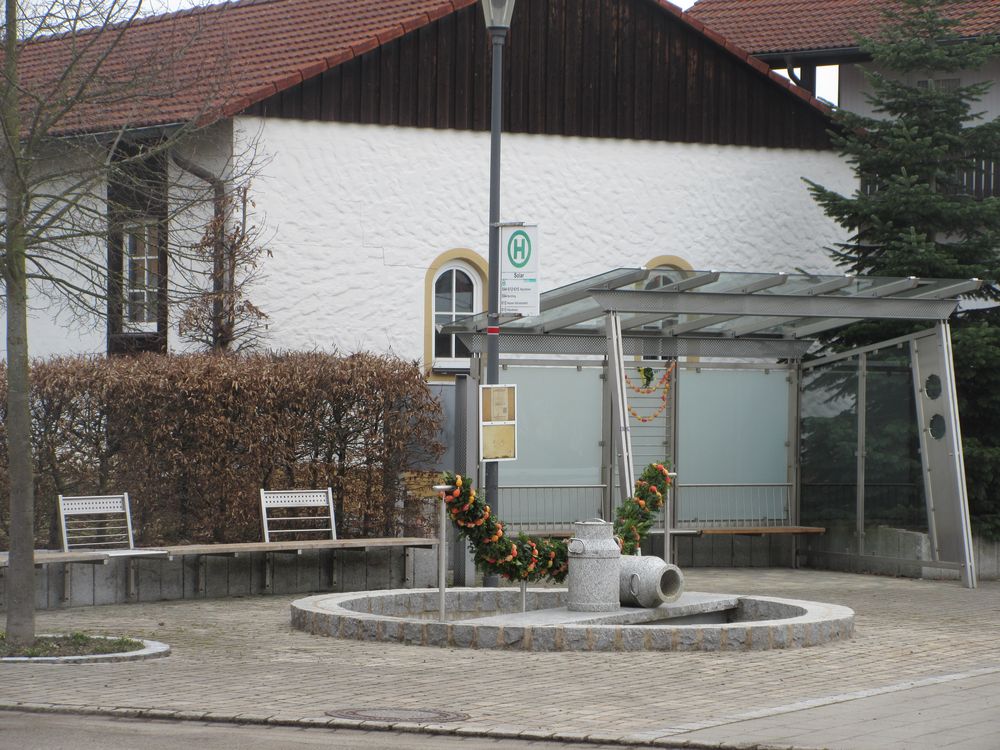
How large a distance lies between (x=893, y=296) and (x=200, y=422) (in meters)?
7.51

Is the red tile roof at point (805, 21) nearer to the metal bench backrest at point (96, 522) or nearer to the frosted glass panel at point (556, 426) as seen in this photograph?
the frosted glass panel at point (556, 426)

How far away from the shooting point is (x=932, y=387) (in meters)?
18.4

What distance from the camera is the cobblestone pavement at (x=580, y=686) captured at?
28.4 ft

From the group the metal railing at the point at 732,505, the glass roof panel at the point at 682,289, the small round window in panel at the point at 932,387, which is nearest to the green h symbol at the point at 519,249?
the glass roof panel at the point at 682,289

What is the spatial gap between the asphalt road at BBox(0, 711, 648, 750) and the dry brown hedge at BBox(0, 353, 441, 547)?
24.4 ft

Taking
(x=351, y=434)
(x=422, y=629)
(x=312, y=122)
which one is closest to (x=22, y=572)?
(x=422, y=629)

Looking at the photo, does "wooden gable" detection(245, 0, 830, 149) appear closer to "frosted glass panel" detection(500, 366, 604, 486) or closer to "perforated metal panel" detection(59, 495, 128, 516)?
"frosted glass panel" detection(500, 366, 604, 486)

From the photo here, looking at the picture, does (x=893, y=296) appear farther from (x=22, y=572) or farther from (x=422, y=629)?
(x=22, y=572)

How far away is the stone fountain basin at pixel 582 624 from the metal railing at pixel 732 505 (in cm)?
638

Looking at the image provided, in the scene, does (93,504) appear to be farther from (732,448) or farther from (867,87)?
(867,87)

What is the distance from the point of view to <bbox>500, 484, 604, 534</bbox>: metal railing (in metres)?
19.1

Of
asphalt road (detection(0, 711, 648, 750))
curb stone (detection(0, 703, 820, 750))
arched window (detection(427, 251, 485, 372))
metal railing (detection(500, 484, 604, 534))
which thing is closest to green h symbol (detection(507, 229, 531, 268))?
metal railing (detection(500, 484, 604, 534))

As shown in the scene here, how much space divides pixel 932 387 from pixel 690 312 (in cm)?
315

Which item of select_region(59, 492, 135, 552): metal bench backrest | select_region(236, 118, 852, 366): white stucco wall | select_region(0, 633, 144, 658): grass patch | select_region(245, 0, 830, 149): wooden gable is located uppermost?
select_region(245, 0, 830, 149): wooden gable
